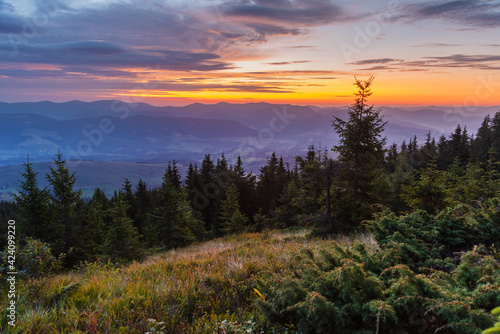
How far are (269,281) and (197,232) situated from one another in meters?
34.6

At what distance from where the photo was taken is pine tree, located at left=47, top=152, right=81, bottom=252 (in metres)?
24.5

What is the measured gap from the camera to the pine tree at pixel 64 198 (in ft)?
80.3

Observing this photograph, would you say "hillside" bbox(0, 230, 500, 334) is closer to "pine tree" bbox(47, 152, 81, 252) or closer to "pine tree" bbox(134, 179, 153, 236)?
"pine tree" bbox(47, 152, 81, 252)

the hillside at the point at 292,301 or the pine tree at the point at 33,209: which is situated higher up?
the hillside at the point at 292,301

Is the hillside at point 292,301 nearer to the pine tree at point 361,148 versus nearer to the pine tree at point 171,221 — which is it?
the pine tree at point 361,148

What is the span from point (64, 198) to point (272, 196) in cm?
3425

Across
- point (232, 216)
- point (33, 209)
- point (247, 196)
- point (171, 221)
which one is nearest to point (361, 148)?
point (171, 221)

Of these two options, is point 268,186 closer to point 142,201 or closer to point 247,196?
point 247,196

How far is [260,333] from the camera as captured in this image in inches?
118

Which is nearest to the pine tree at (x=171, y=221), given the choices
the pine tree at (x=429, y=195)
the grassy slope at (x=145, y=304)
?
the pine tree at (x=429, y=195)

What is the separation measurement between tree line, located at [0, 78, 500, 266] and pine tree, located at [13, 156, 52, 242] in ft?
0.25

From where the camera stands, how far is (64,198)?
24.9m

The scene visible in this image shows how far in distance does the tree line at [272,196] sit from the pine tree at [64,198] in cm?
8

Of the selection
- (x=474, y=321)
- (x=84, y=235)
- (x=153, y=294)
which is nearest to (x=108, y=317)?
(x=153, y=294)
